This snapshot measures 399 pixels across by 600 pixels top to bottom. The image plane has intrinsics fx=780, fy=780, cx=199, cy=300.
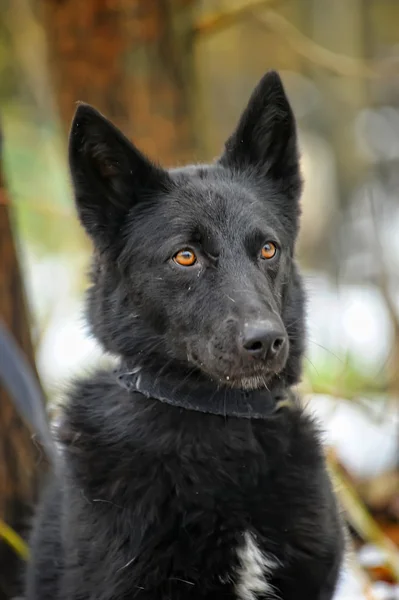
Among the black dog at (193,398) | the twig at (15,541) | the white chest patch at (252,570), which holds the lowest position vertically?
the twig at (15,541)

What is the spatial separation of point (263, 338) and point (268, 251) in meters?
0.49

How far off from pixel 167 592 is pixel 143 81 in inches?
143

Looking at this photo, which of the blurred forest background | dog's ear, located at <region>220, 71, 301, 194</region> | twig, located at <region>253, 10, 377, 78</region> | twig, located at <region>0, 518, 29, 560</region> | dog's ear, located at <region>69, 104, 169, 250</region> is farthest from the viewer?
twig, located at <region>253, 10, 377, 78</region>

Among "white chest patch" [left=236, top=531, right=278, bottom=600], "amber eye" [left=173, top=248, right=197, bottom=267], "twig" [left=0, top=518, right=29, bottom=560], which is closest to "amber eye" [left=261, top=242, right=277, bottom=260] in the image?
"amber eye" [left=173, top=248, right=197, bottom=267]

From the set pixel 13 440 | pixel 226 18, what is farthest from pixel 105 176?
pixel 226 18

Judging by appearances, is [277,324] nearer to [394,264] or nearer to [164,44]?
[164,44]

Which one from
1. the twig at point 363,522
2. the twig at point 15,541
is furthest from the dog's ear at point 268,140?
the twig at point 15,541

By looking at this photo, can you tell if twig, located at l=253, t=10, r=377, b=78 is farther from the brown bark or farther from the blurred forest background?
the brown bark

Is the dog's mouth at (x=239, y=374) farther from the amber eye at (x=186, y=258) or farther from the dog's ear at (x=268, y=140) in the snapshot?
the dog's ear at (x=268, y=140)

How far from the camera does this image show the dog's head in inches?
103

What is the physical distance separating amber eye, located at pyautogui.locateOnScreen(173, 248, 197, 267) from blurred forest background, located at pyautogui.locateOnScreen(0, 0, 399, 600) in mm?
535

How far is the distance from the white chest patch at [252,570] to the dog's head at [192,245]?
53 centimetres

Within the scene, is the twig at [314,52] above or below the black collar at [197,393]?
above

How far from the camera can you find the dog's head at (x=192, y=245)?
263cm
